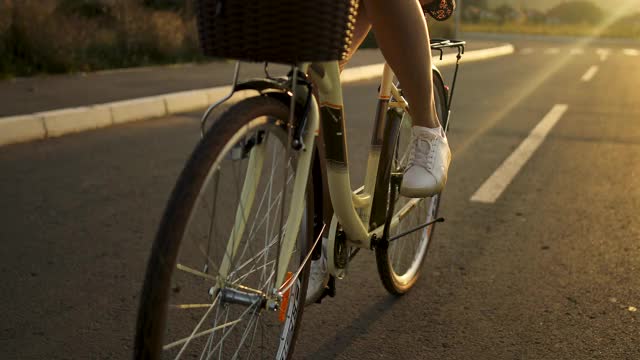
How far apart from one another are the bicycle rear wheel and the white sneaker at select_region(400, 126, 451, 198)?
23 centimetres

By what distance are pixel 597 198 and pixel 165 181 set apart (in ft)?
9.38

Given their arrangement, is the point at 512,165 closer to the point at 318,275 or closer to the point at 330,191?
the point at 318,275

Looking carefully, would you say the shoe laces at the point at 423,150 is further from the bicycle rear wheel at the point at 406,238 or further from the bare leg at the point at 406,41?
the bicycle rear wheel at the point at 406,238

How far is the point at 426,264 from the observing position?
3730 mm

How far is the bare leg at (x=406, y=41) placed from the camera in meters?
2.38

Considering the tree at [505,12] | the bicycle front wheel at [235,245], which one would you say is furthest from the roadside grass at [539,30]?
the bicycle front wheel at [235,245]

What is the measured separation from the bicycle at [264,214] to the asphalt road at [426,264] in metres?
0.42

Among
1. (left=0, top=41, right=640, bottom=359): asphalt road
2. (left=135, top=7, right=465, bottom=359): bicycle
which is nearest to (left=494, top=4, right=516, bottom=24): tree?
(left=0, top=41, right=640, bottom=359): asphalt road

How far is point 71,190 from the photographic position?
4.97 metres

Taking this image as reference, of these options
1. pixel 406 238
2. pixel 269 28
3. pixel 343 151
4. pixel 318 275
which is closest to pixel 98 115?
pixel 406 238

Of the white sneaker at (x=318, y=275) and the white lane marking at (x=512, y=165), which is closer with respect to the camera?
the white sneaker at (x=318, y=275)

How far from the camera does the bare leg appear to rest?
238 cm

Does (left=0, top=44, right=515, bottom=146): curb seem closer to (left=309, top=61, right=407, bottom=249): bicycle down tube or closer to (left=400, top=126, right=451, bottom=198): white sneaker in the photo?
(left=309, top=61, right=407, bottom=249): bicycle down tube

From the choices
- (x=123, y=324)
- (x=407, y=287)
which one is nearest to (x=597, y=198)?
(x=407, y=287)
